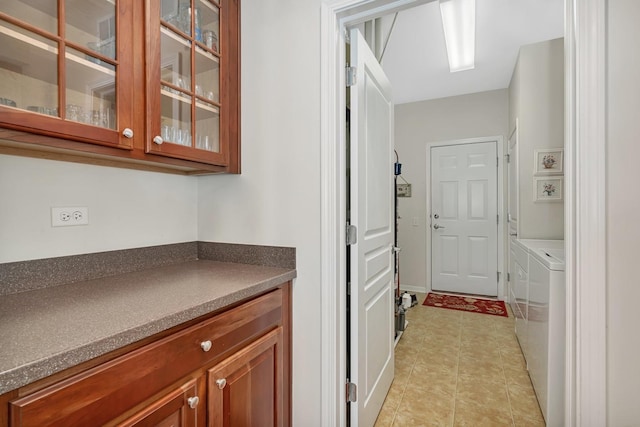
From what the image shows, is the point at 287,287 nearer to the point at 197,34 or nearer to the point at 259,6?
the point at 197,34

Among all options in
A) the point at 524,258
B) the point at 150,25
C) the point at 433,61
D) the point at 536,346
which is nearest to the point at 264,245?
the point at 150,25

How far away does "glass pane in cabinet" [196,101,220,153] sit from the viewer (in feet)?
4.48

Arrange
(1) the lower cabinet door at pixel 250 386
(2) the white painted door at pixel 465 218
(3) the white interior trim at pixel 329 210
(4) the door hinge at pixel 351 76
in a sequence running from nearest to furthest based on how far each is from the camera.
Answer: (1) the lower cabinet door at pixel 250 386 → (3) the white interior trim at pixel 329 210 → (4) the door hinge at pixel 351 76 → (2) the white painted door at pixel 465 218

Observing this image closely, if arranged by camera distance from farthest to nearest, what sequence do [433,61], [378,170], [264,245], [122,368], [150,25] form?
[433,61] < [378,170] < [264,245] < [150,25] < [122,368]

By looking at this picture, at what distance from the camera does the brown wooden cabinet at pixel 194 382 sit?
25.9 inches

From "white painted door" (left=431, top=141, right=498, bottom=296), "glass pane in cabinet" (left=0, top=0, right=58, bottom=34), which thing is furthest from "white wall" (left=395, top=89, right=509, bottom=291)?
"glass pane in cabinet" (left=0, top=0, right=58, bottom=34)

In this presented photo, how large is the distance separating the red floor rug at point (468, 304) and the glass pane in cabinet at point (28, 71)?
3937 mm

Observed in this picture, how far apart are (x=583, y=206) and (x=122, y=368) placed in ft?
4.57

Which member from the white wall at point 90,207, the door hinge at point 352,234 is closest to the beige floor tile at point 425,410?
the door hinge at point 352,234

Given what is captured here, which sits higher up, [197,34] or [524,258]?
[197,34]

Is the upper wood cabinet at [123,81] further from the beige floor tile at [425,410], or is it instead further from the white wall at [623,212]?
the beige floor tile at [425,410]

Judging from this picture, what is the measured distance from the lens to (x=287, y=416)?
4.46 ft

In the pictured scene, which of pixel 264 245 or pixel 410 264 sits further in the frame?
pixel 410 264

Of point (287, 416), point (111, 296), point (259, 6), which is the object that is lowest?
point (287, 416)
